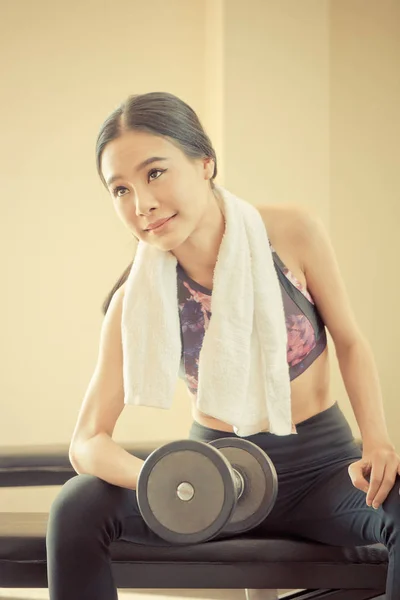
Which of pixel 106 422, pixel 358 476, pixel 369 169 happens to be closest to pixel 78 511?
pixel 106 422

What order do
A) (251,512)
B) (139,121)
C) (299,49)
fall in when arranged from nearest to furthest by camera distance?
(251,512), (139,121), (299,49)

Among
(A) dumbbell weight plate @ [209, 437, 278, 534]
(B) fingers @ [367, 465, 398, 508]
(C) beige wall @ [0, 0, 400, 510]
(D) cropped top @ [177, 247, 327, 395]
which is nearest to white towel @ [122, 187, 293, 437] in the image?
(D) cropped top @ [177, 247, 327, 395]

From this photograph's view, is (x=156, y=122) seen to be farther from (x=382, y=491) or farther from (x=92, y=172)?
(x=92, y=172)

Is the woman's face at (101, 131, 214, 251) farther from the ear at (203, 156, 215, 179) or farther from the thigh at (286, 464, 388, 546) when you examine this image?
the thigh at (286, 464, 388, 546)

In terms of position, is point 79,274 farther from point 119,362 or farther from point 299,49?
point 119,362

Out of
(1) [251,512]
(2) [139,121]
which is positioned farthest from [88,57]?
(1) [251,512]

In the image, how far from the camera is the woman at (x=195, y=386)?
1314mm

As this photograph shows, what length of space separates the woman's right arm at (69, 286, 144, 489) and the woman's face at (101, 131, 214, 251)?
0.25m

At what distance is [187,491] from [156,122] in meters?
0.68

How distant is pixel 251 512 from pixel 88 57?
198 cm

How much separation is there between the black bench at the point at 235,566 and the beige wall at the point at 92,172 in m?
1.20

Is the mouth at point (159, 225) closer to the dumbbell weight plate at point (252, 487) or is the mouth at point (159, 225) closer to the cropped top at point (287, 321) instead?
the cropped top at point (287, 321)

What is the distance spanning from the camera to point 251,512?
1.34 metres

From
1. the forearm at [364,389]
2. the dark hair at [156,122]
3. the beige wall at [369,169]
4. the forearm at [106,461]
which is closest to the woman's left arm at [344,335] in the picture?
the forearm at [364,389]
